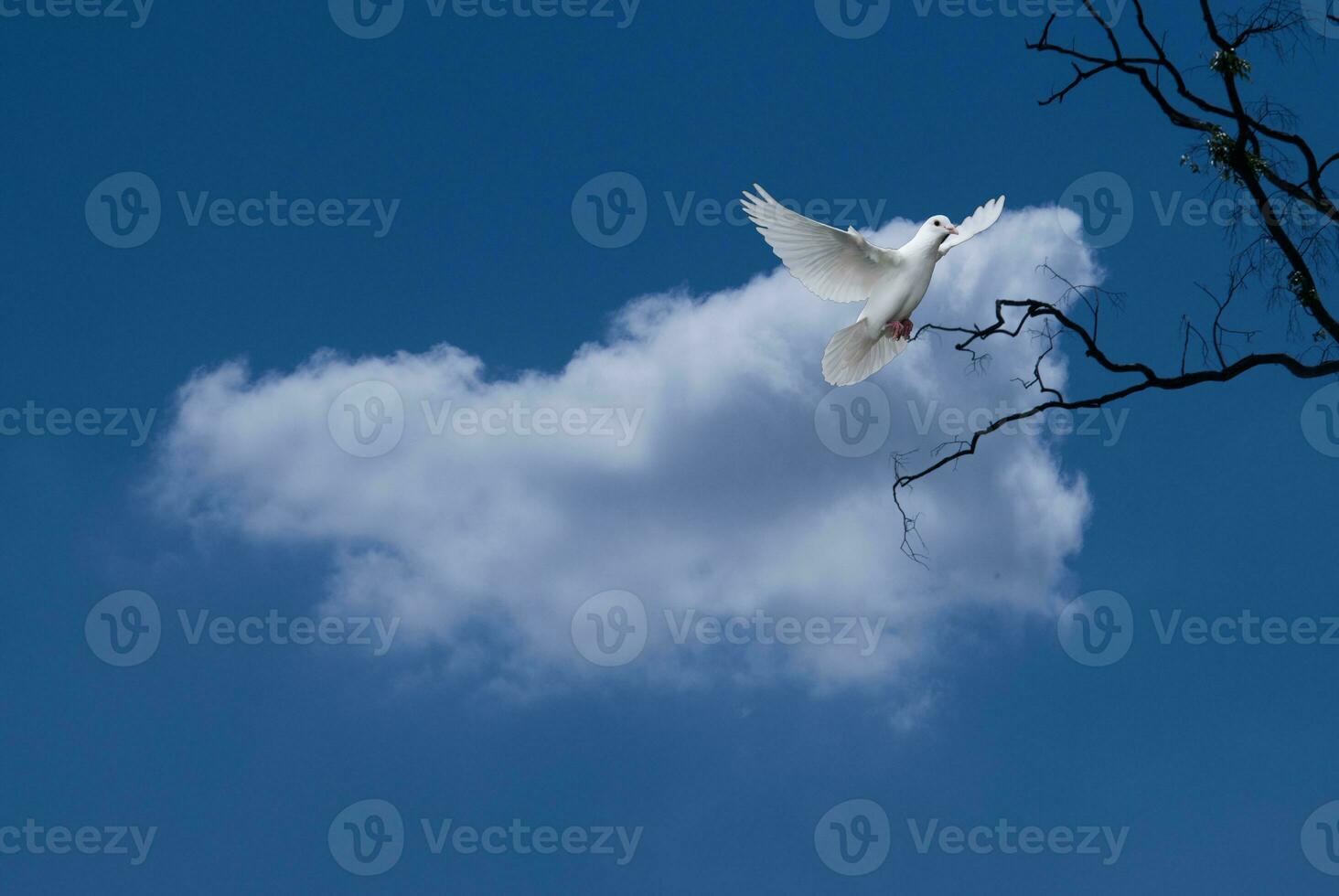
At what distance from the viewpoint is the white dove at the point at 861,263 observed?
1044cm

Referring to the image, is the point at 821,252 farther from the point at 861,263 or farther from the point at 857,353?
the point at 857,353

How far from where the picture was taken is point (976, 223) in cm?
1067

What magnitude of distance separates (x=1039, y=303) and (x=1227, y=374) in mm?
1386

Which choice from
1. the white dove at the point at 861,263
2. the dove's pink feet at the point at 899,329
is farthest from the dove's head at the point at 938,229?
the dove's pink feet at the point at 899,329

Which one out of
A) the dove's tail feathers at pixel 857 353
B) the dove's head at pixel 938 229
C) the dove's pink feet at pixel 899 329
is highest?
the dove's head at pixel 938 229

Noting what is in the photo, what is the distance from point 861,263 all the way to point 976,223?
2.56ft

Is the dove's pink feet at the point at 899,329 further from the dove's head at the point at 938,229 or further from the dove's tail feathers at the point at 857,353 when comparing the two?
the dove's head at the point at 938,229

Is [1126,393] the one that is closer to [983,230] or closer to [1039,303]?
[1039,303]

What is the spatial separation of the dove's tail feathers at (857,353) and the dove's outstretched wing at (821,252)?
0.73ft

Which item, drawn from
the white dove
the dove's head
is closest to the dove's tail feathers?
the white dove

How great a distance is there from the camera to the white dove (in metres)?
10.4

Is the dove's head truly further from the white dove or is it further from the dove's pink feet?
the dove's pink feet

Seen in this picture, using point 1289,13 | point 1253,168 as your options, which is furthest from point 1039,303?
point 1289,13

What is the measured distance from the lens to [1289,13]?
11.4m
